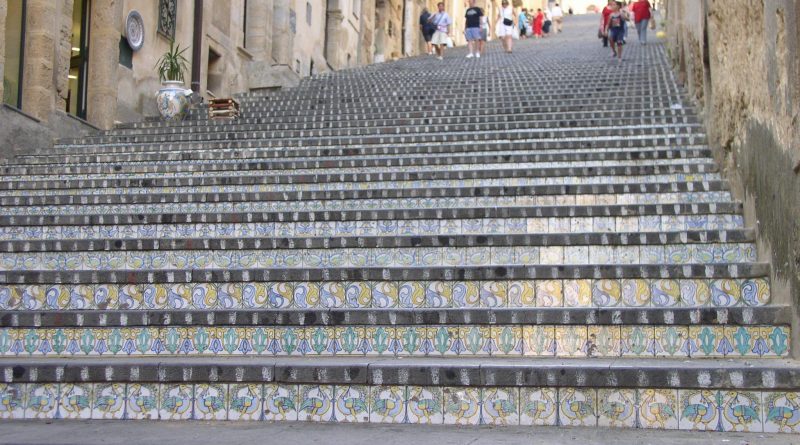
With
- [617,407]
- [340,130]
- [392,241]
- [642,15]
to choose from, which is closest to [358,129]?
[340,130]

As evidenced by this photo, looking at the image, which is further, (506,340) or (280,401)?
(506,340)

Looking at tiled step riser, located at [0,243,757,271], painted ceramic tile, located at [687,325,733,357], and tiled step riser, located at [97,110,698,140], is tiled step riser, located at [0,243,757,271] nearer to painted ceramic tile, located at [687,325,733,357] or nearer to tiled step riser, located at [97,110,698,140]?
painted ceramic tile, located at [687,325,733,357]

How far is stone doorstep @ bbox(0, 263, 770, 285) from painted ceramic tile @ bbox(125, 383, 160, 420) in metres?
1.32

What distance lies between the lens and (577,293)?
A: 18.5 ft

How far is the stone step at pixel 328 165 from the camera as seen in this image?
9.30 metres

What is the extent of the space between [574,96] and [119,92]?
24.1 ft

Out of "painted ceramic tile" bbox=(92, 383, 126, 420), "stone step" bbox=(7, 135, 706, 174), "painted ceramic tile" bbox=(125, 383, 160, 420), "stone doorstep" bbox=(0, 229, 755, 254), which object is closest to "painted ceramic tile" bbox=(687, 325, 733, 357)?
"stone doorstep" bbox=(0, 229, 755, 254)

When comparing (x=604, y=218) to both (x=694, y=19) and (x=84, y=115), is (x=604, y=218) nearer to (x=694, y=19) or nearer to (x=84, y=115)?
(x=694, y=19)

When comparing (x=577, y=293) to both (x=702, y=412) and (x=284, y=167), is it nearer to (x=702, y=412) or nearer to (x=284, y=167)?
(x=702, y=412)

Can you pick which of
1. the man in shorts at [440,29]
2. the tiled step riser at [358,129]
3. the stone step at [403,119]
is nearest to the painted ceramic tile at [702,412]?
the tiled step riser at [358,129]

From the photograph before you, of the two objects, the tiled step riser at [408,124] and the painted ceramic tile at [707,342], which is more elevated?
the tiled step riser at [408,124]

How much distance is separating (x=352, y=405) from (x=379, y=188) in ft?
14.6

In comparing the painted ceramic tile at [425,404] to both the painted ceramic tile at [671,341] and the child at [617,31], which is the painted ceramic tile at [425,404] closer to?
the painted ceramic tile at [671,341]

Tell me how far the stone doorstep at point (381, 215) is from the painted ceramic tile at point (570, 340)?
2.35m
